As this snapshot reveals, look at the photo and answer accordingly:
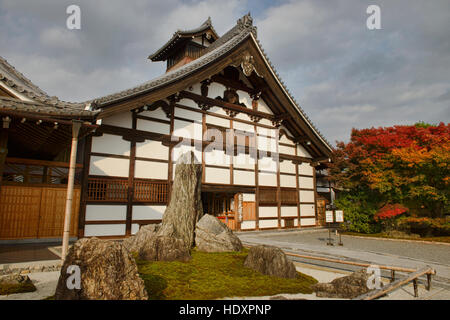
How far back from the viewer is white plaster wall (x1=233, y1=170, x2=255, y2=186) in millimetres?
14220

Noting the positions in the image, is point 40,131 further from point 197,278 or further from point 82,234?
point 197,278

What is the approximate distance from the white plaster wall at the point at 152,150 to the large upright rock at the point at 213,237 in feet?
15.1

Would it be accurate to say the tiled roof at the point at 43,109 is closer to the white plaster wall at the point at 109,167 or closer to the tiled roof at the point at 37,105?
the tiled roof at the point at 37,105

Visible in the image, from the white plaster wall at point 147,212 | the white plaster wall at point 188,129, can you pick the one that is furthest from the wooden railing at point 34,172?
the white plaster wall at point 188,129

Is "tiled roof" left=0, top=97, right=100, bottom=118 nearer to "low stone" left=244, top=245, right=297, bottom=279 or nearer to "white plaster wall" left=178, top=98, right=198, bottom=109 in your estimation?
"low stone" left=244, top=245, right=297, bottom=279

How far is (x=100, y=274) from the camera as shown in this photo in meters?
3.66

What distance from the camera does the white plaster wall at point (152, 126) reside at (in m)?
11.4

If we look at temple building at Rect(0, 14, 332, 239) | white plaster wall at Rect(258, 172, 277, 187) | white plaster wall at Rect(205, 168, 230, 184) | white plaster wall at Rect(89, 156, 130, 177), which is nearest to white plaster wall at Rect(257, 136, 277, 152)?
temple building at Rect(0, 14, 332, 239)

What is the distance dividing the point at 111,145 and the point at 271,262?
309 inches

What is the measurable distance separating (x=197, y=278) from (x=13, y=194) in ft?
22.7

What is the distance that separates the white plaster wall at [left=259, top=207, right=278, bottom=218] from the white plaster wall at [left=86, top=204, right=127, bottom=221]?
779cm

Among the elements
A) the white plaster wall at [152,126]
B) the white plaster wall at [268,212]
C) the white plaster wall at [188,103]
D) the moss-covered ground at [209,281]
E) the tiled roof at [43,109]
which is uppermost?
the white plaster wall at [188,103]
